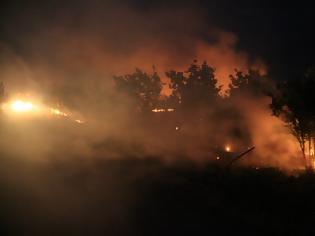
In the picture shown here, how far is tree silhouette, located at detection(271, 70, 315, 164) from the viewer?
857 inches

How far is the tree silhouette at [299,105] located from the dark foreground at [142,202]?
15.4ft

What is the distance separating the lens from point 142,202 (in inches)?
523

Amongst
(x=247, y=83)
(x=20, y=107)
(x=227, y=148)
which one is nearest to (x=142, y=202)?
(x=20, y=107)

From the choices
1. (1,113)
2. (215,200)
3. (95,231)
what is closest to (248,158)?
(215,200)

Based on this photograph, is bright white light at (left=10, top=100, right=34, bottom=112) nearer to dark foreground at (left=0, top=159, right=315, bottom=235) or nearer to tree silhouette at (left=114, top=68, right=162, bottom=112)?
dark foreground at (left=0, top=159, right=315, bottom=235)

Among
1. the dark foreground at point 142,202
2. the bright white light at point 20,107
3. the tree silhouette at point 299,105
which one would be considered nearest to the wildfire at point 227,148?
the tree silhouette at point 299,105

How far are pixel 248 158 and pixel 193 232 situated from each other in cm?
1821

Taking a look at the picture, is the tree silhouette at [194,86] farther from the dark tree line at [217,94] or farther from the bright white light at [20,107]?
the bright white light at [20,107]

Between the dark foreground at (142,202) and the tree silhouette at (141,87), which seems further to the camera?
the tree silhouette at (141,87)

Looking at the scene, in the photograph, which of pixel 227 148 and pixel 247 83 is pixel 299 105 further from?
pixel 247 83

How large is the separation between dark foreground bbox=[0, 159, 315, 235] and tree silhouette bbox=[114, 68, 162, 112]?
30.0 meters

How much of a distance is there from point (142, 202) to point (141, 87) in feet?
129

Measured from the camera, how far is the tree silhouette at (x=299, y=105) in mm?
21766

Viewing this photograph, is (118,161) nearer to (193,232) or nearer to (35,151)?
(35,151)
